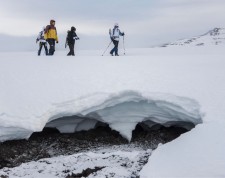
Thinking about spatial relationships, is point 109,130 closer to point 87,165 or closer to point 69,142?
point 69,142

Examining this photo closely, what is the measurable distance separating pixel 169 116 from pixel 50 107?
10.8 ft

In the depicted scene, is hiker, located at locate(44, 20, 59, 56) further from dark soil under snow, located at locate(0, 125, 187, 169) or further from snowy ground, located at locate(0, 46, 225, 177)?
dark soil under snow, located at locate(0, 125, 187, 169)

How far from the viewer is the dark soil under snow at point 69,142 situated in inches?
359

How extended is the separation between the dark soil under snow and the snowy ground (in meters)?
0.36

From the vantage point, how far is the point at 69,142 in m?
10.2

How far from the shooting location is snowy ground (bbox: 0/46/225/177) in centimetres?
754

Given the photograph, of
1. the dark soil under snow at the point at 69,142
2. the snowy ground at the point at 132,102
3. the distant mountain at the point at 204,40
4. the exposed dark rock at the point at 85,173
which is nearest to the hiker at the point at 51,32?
the snowy ground at the point at 132,102

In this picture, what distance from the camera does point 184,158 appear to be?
7.49 meters

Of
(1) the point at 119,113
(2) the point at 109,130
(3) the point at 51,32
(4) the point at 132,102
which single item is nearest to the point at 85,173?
(1) the point at 119,113

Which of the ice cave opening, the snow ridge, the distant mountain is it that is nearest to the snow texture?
the snow ridge

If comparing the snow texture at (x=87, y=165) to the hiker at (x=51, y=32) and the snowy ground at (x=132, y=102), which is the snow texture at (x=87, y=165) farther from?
the hiker at (x=51, y=32)

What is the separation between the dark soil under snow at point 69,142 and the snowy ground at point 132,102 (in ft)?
1.19

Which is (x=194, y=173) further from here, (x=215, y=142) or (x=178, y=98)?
(x=178, y=98)

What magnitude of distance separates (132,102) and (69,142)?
2.10m
